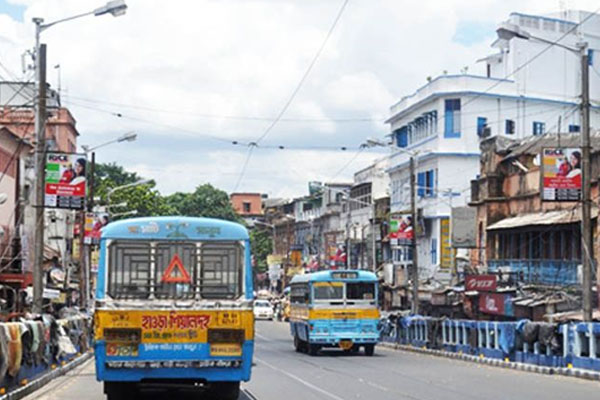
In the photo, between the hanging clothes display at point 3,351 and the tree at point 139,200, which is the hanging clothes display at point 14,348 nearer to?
the hanging clothes display at point 3,351

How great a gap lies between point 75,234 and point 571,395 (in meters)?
57.7

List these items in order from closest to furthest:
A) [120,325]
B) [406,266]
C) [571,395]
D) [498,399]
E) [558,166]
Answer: [120,325] < [498,399] < [571,395] < [558,166] < [406,266]

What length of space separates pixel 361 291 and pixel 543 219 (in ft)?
34.6

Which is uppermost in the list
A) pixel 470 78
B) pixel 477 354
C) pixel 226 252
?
pixel 470 78

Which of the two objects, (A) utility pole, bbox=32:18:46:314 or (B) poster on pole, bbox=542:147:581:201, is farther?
(B) poster on pole, bbox=542:147:581:201

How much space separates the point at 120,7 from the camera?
88.0 feet

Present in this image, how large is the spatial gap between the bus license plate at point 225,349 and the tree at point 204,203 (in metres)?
112

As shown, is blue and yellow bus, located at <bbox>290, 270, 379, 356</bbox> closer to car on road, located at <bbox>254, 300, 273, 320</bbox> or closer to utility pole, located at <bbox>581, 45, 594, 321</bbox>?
utility pole, located at <bbox>581, 45, 594, 321</bbox>

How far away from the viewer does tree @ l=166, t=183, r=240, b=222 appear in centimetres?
13175

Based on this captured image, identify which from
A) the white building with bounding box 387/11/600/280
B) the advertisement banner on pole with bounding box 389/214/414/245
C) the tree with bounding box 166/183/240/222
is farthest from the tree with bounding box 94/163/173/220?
the advertisement banner on pole with bounding box 389/214/414/245

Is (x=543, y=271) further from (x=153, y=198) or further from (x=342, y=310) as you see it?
(x=153, y=198)

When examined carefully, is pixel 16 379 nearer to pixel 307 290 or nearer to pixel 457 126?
pixel 307 290

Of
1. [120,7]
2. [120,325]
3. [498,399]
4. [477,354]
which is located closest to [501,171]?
[477,354]

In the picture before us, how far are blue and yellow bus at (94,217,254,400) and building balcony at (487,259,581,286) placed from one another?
2745 centimetres
